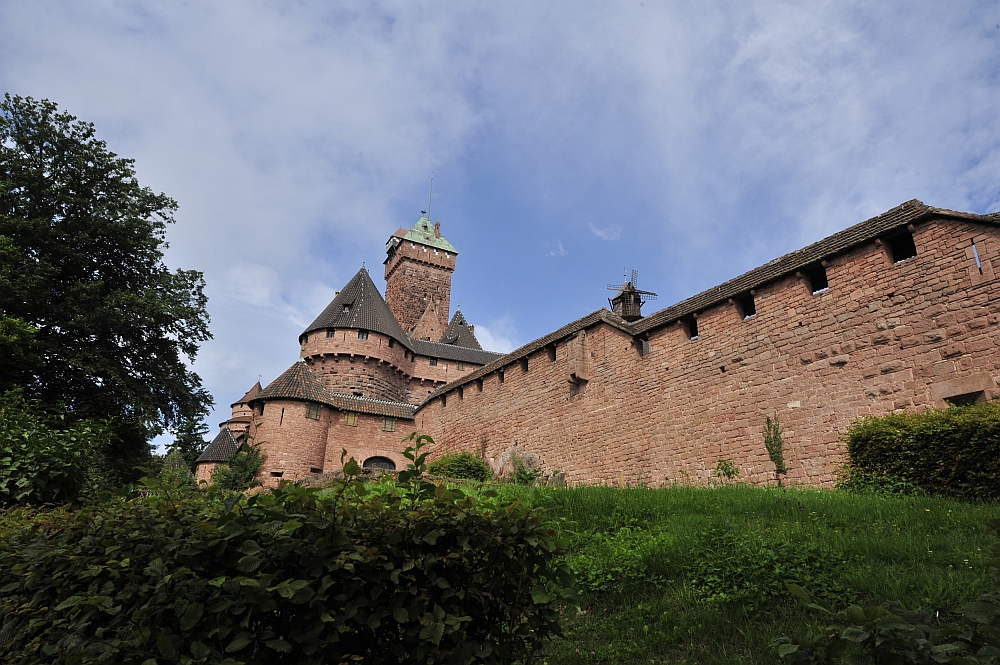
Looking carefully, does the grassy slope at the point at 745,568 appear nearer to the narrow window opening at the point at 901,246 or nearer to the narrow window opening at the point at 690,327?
the narrow window opening at the point at 901,246

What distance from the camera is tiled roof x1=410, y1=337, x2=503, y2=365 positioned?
136 feet

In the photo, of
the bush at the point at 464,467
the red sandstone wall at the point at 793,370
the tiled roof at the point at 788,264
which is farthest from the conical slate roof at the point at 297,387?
the tiled roof at the point at 788,264

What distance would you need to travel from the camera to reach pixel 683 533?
254 inches

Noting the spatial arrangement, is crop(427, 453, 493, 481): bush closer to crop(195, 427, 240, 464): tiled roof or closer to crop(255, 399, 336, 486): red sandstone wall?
crop(255, 399, 336, 486): red sandstone wall

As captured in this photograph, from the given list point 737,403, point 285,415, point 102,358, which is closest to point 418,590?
point 737,403

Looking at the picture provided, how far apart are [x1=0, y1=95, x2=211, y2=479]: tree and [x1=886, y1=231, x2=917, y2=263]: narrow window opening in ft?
66.7

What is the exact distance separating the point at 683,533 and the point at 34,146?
76.2 ft

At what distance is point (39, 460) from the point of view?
8023 mm

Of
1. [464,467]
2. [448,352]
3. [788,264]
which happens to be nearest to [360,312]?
[448,352]

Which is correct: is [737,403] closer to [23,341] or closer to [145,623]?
[145,623]

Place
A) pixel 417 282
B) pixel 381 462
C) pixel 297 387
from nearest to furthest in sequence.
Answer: pixel 297 387 < pixel 381 462 < pixel 417 282

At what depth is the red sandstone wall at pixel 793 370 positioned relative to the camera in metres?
9.87

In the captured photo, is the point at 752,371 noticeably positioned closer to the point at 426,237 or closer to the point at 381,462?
the point at 381,462

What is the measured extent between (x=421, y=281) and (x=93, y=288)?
121 feet
